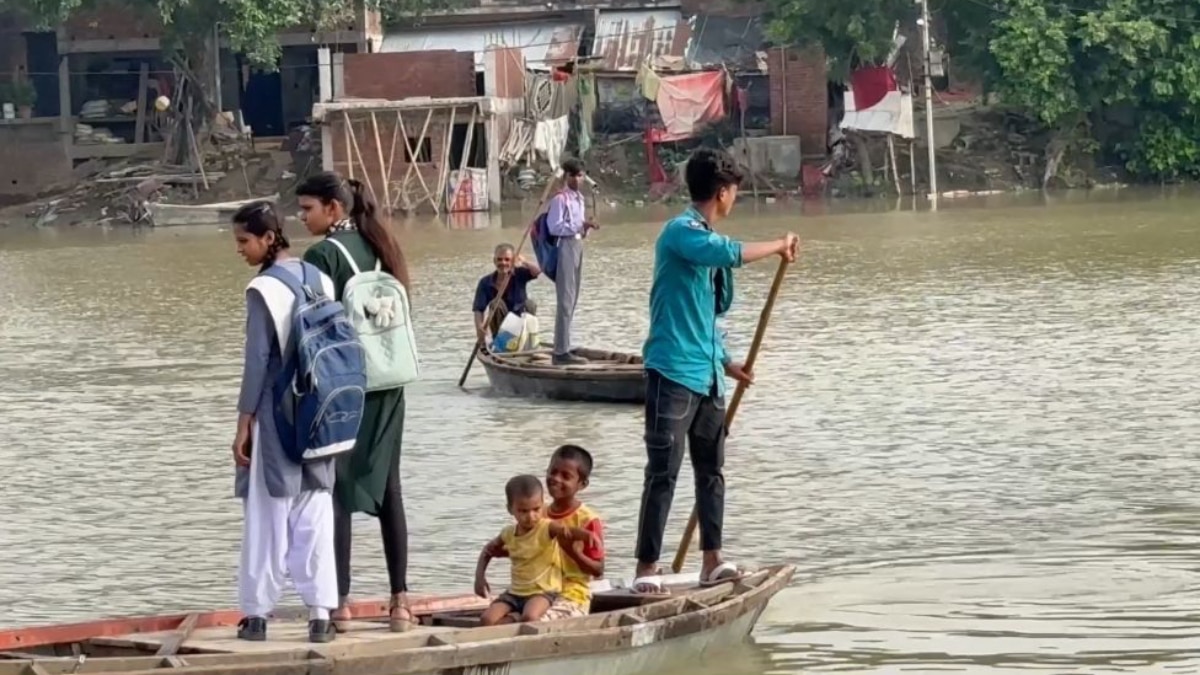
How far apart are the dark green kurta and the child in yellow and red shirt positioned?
0.57m

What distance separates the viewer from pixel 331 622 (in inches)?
267

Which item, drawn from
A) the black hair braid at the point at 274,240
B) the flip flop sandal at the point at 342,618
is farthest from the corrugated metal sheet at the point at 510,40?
the black hair braid at the point at 274,240

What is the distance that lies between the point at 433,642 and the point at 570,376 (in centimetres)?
773

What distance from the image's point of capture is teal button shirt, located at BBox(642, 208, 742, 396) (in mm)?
7352

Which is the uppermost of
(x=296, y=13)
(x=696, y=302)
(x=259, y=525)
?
(x=296, y=13)

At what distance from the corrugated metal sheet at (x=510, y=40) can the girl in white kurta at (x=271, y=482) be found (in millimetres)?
38109

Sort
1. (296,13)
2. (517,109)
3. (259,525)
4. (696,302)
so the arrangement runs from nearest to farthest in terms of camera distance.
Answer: (259,525) → (696,302) → (296,13) → (517,109)

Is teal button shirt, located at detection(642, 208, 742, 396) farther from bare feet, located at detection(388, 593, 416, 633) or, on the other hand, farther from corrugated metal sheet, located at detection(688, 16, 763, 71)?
corrugated metal sheet, located at detection(688, 16, 763, 71)

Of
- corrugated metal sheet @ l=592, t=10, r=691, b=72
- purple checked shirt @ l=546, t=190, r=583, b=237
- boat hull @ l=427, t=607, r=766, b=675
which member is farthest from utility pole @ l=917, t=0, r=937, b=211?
boat hull @ l=427, t=607, r=766, b=675

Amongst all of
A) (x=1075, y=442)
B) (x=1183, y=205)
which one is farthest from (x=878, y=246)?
(x=1075, y=442)

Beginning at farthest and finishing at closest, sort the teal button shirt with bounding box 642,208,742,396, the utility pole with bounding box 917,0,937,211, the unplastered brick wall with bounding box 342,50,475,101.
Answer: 1. the unplastered brick wall with bounding box 342,50,475,101
2. the utility pole with bounding box 917,0,937,211
3. the teal button shirt with bounding box 642,208,742,396

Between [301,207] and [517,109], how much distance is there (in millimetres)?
35890

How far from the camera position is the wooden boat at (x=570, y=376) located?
1385 centimetres

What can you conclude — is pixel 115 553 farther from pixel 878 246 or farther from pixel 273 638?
pixel 878 246
